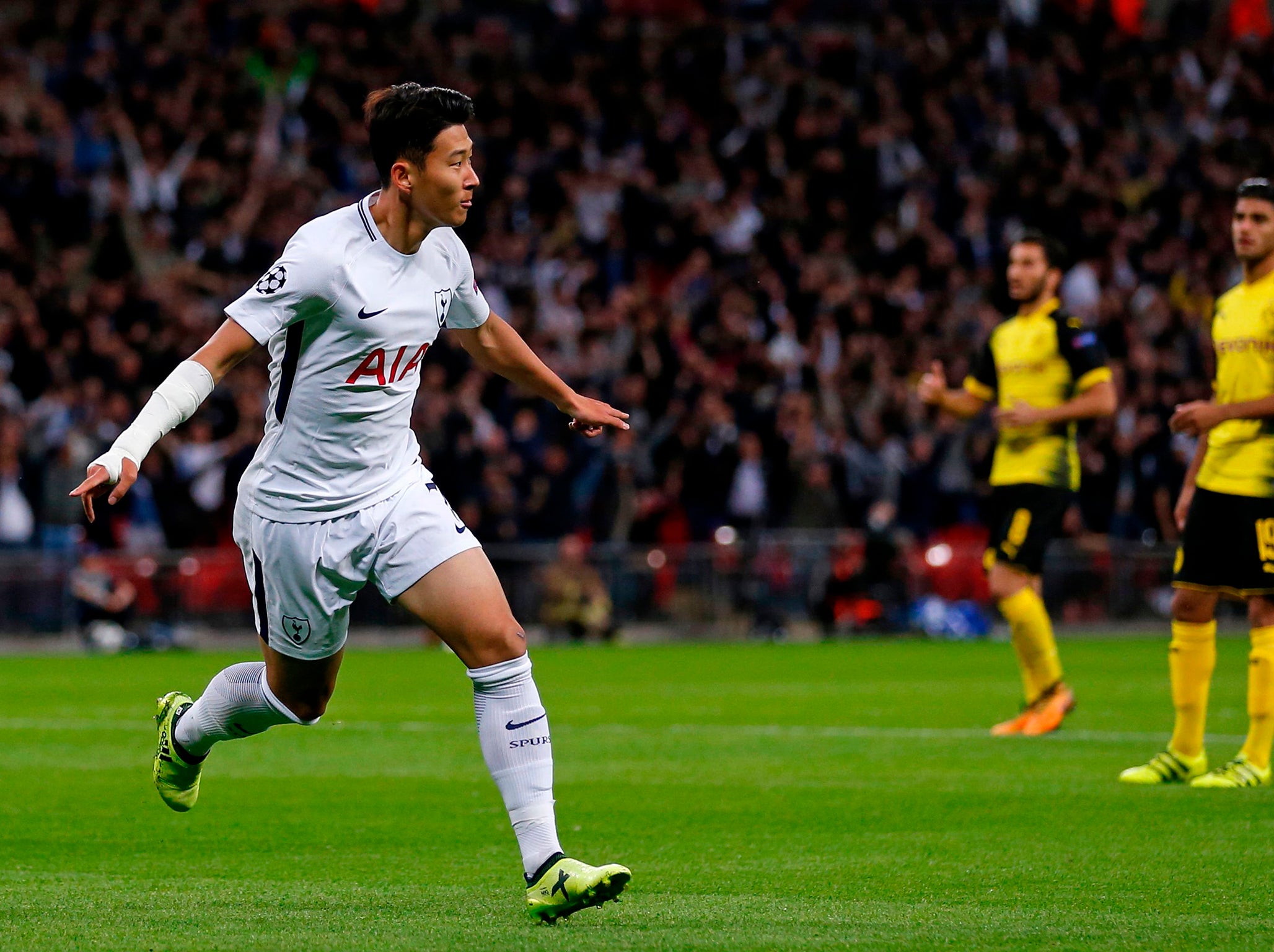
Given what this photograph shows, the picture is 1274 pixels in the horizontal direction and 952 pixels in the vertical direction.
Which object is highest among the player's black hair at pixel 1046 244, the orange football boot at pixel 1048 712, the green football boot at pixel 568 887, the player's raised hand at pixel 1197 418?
the player's black hair at pixel 1046 244

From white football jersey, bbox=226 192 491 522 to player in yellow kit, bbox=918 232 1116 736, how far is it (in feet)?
18.2

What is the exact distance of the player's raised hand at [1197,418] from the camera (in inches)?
335

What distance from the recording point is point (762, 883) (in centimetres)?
627

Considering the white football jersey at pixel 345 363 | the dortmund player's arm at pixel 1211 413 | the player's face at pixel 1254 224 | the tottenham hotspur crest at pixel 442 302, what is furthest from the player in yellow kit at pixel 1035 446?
the white football jersey at pixel 345 363

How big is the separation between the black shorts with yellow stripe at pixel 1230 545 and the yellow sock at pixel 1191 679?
10.3 inches

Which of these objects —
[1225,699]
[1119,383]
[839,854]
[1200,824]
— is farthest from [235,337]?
[1119,383]

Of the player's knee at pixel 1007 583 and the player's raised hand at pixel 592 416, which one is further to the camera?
the player's knee at pixel 1007 583

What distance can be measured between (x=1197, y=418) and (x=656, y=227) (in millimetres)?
16897

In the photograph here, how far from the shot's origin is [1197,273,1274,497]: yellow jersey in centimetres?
889

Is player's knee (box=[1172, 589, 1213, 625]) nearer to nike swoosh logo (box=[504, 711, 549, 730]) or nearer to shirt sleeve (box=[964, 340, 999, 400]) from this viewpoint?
shirt sleeve (box=[964, 340, 999, 400])

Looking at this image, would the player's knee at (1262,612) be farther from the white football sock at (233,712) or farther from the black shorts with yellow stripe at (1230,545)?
the white football sock at (233,712)

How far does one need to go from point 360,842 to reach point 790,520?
15223mm

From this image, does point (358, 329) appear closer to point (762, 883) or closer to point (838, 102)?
point (762, 883)

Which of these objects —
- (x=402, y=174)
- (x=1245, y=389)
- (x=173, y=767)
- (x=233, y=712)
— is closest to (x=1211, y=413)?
(x=1245, y=389)
